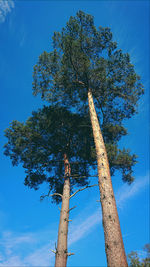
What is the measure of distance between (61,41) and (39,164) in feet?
29.7

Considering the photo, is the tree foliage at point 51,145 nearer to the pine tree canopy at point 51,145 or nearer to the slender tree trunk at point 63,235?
the pine tree canopy at point 51,145

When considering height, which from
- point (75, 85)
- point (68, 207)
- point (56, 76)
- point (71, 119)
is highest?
point (56, 76)

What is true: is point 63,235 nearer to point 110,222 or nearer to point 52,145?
point 110,222

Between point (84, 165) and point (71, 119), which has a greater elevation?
point (71, 119)

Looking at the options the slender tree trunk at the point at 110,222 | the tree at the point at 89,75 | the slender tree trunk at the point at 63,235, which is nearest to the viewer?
the slender tree trunk at the point at 110,222

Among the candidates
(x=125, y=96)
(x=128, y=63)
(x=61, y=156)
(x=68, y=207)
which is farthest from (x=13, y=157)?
(x=128, y=63)

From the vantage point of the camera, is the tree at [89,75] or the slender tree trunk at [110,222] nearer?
the slender tree trunk at [110,222]

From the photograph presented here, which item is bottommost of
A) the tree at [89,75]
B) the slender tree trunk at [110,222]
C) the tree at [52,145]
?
the slender tree trunk at [110,222]

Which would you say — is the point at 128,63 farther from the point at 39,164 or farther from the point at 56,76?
the point at 39,164

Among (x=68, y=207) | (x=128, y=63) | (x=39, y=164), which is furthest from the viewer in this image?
(x=39, y=164)

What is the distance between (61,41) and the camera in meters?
12.2

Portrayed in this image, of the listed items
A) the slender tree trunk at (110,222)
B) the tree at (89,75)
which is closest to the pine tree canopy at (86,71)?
the tree at (89,75)

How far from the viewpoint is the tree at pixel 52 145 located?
11.6 m

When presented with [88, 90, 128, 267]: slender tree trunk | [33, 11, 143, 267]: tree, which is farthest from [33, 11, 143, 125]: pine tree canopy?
[88, 90, 128, 267]: slender tree trunk
